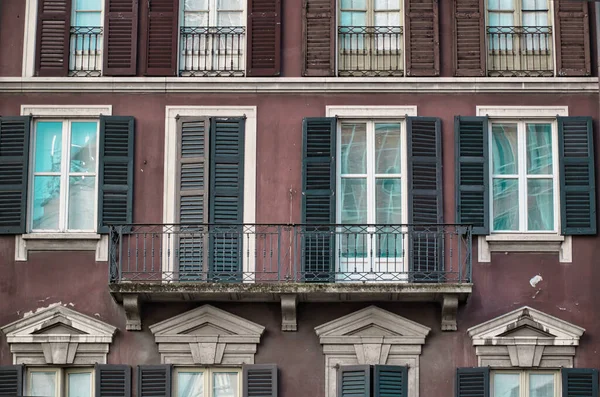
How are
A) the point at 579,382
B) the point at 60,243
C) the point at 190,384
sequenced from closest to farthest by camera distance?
the point at 579,382
the point at 190,384
the point at 60,243

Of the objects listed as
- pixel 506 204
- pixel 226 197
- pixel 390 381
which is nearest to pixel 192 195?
Answer: pixel 226 197

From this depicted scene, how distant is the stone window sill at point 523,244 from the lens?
3094cm

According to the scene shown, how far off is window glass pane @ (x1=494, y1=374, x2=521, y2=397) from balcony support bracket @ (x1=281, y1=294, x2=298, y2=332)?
331cm

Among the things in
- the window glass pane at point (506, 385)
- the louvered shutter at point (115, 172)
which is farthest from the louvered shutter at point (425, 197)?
the louvered shutter at point (115, 172)

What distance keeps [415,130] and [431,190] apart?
1034mm

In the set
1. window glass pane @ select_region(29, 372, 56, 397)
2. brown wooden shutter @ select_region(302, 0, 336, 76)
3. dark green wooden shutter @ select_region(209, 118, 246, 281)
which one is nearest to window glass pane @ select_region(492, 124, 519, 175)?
brown wooden shutter @ select_region(302, 0, 336, 76)

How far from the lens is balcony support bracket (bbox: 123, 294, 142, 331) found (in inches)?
1194

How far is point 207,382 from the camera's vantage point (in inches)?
1203

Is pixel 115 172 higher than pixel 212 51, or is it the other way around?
pixel 212 51

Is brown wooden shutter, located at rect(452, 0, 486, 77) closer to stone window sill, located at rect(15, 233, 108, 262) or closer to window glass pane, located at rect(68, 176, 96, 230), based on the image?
window glass pane, located at rect(68, 176, 96, 230)

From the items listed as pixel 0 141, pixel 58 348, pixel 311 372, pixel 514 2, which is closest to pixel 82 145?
pixel 0 141

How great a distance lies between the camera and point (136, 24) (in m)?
32.1

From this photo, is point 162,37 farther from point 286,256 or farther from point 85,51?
point 286,256

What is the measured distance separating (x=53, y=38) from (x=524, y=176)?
8138 mm
